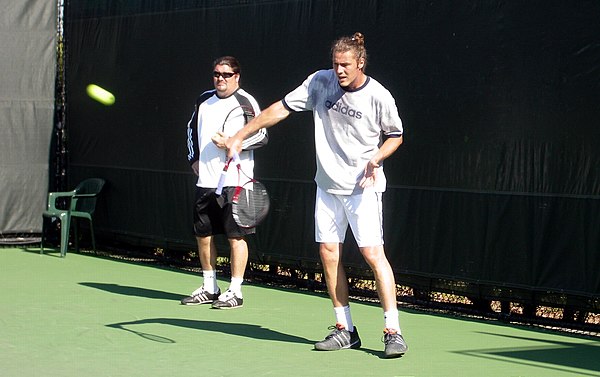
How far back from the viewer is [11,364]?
219 inches

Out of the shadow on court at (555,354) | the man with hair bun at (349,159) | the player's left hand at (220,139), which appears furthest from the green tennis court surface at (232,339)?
the player's left hand at (220,139)

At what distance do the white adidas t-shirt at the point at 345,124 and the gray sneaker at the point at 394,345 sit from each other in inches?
29.0

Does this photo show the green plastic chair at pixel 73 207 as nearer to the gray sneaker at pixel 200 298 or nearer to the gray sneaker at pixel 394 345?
the gray sneaker at pixel 200 298

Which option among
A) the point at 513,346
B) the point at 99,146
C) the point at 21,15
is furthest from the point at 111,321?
the point at 21,15

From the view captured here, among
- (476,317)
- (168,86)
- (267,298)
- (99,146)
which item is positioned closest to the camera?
(476,317)

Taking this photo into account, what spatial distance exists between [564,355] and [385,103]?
5.42 ft

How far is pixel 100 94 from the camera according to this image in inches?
420

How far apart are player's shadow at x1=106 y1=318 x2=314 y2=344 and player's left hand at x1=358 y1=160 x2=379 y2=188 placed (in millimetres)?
1038

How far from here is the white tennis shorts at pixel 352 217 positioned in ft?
19.0

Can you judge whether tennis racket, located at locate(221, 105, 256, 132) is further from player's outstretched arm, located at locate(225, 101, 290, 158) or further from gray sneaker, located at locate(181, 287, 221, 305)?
player's outstretched arm, located at locate(225, 101, 290, 158)

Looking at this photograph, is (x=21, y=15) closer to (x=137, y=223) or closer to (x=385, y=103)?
(x=137, y=223)

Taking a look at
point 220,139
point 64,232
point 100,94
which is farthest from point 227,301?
point 100,94

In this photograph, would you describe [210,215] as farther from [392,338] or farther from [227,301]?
[392,338]

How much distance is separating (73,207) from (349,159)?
5437 millimetres
